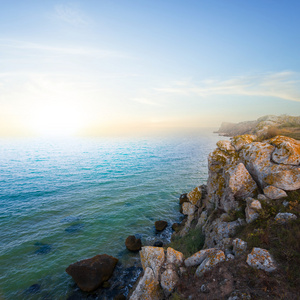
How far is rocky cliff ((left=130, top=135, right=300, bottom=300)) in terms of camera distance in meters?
8.16

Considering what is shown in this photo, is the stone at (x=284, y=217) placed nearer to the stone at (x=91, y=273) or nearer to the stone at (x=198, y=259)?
the stone at (x=198, y=259)

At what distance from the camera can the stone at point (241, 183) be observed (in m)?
14.6

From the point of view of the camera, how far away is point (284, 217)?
10.8 m

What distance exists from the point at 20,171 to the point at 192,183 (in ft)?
196

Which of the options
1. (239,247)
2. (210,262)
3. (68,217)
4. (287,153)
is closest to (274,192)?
(287,153)

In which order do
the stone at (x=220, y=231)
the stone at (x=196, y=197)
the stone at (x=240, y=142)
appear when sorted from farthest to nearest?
the stone at (x=196, y=197) → the stone at (x=240, y=142) → the stone at (x=220, y=231)

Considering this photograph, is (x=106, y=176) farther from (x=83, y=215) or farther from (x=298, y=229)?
(x=298, y=229)

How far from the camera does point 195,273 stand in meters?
9.99

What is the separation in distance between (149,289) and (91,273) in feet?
30.5

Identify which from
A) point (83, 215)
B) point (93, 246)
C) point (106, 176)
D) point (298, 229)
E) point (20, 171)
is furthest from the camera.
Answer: point (20, 171)

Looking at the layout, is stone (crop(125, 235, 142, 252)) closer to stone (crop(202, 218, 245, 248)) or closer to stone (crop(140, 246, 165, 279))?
stone (crop(140, 246, 165, 279))

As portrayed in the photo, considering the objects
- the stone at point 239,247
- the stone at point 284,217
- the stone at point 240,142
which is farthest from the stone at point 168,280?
the stone at point 240,142

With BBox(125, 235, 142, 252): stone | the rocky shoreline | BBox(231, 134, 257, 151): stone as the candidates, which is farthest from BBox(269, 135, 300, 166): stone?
BBox(125, 235, 142, 252): stone

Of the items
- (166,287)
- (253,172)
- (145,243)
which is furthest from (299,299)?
(145,243)
